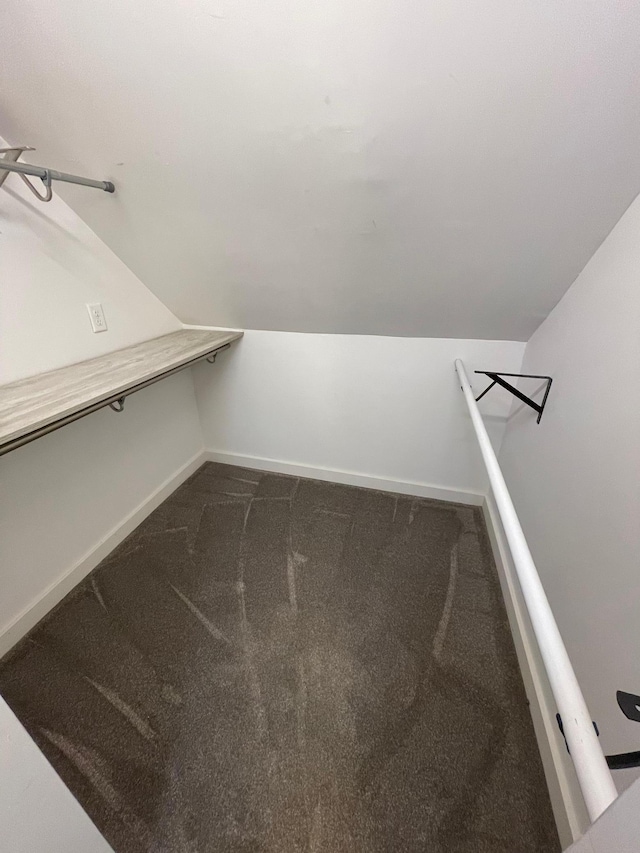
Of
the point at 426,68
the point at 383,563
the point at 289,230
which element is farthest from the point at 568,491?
the point at 289,230

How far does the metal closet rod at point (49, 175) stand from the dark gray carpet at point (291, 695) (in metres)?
1.57

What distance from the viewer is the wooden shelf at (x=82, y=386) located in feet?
3.22

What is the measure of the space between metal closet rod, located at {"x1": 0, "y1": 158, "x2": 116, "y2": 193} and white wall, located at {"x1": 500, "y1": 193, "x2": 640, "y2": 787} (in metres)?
1.61

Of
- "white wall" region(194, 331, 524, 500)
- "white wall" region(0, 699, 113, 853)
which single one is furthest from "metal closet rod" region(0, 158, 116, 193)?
"white wall" region(0, 699, 113, 853)

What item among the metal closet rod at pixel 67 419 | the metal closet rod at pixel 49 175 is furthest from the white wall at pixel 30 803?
the metal closet rod at pixel 49 175

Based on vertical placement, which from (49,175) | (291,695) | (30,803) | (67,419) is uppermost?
(49,175)

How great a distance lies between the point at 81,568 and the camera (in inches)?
64.8

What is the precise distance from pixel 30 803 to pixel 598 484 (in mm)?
1365

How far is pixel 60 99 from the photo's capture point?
993 millimetres

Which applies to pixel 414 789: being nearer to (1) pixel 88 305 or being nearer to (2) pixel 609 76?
(2) pixel 609 76

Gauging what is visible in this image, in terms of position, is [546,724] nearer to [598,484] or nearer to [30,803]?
[598,484]

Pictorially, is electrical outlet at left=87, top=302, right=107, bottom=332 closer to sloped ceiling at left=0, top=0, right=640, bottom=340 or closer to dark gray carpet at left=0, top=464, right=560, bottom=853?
sloped ceiling at left=0, top=0, right=640, bottom=340

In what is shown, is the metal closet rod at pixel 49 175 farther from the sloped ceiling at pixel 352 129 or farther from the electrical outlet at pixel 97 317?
the electrical outlet at pixel 97 317

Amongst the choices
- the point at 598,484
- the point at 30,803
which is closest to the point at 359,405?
the point at 598,484
